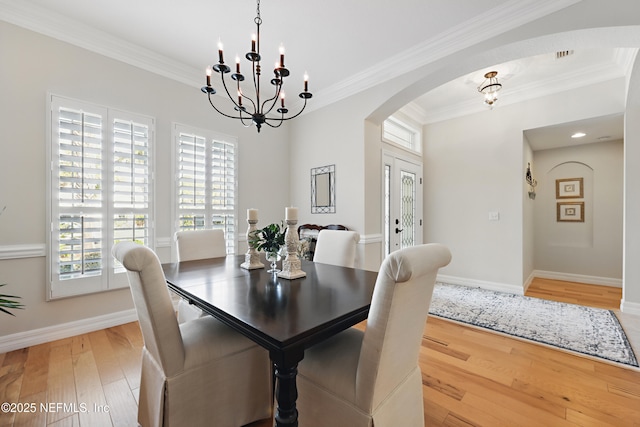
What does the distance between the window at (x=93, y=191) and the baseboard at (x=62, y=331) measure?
0.98 feet

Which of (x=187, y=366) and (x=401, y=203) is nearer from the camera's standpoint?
(x=187, y=366)

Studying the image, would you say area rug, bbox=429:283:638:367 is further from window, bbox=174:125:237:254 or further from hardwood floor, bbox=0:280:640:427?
window, bbox=174:125:237:254

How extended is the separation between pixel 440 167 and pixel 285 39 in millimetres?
3215

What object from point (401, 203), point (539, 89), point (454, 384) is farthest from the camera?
point (401, 203)

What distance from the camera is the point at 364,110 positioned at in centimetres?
329

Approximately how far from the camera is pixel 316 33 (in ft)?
8.27

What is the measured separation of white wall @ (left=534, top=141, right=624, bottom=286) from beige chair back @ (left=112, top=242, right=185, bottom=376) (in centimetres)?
601

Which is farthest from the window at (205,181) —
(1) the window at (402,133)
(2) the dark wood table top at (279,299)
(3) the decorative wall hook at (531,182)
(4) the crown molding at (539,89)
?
(3) the decorative wall hook at (531,182)

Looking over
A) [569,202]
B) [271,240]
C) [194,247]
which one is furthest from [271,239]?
[569,202]

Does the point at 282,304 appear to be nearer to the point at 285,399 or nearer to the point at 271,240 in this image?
the point at 285,399

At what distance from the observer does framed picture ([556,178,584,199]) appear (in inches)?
177

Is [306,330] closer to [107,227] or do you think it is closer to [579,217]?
[107,227]

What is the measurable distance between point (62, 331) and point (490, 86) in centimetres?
516

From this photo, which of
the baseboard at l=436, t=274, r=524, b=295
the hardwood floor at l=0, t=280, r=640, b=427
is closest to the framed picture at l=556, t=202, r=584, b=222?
the baseboard at l=436, t=274, r=524, b=295
